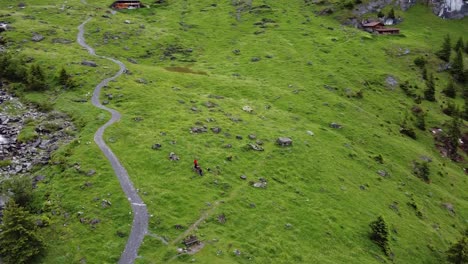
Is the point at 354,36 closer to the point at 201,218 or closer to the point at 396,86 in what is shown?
the point at 396,86

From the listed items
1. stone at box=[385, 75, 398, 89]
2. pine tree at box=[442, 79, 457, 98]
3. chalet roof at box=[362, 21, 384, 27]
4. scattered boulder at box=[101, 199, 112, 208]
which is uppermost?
chalet roof at box=[362, 21, 384, 27]

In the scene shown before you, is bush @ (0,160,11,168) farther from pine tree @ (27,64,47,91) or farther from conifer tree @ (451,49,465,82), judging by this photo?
conifer tree @ (451,49,465,82)

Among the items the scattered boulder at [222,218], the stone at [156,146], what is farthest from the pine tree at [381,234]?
the stone at [156,146]

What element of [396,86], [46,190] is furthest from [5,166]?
[396,86]

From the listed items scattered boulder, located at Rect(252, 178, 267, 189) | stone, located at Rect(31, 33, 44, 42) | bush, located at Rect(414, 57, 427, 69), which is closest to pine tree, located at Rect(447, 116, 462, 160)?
bush, located at Rect(414, 57, 427, 69)

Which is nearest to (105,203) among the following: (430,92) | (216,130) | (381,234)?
(216,130)
